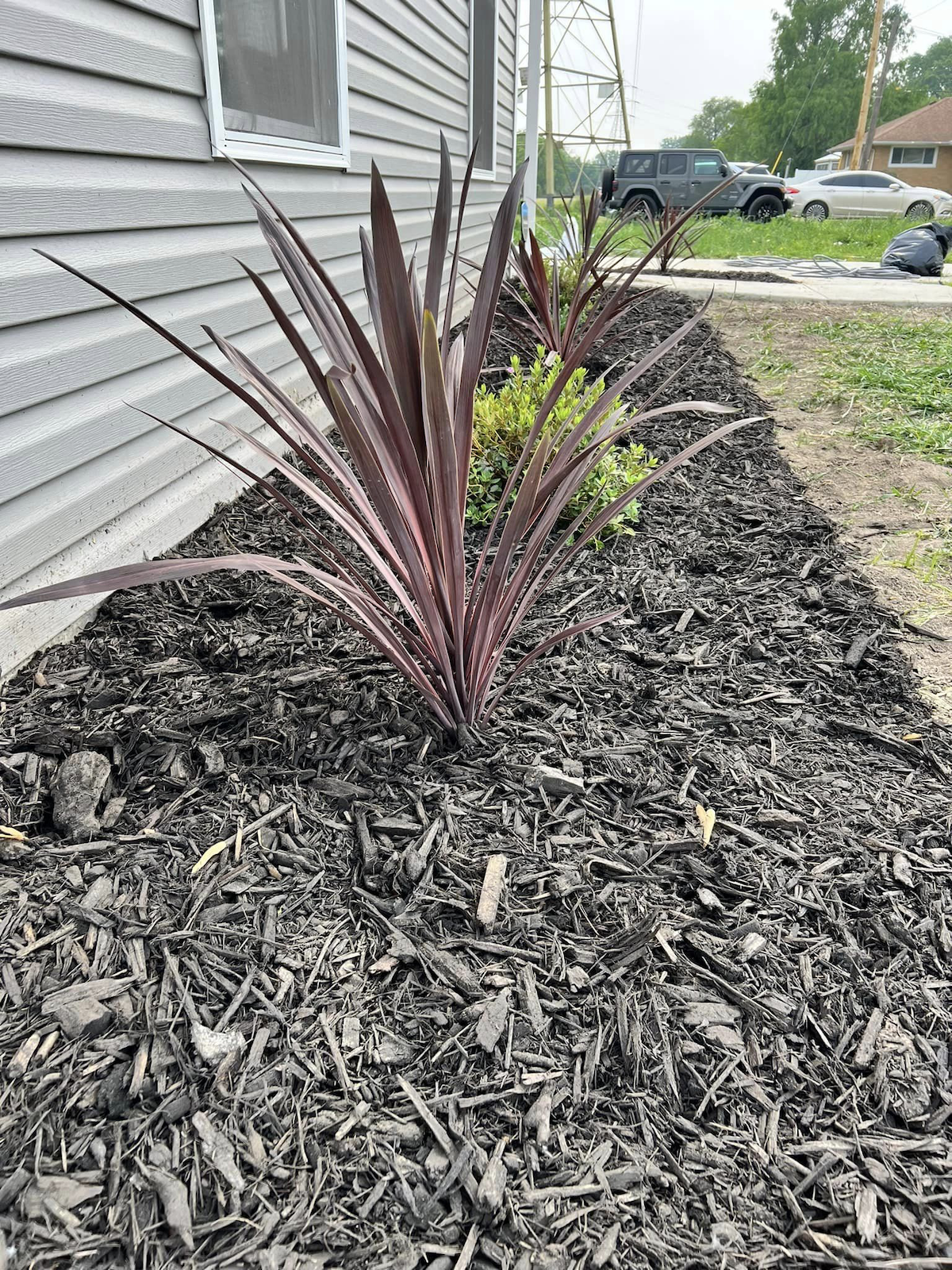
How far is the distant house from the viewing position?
37.2 m

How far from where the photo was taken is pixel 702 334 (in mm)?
5367

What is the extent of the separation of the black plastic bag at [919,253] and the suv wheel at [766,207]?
10.2 m

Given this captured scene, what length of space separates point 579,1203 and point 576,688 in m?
0.96

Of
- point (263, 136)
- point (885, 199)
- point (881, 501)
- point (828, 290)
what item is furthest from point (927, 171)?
point (263, 136)

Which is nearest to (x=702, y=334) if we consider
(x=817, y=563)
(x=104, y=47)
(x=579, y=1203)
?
(x=817, y=563)

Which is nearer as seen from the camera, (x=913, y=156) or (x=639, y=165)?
(x=639, y=165)

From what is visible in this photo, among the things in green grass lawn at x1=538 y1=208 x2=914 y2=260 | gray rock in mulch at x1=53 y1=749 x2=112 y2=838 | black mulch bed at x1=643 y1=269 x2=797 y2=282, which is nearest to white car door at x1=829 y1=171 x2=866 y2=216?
green grass lawn at x1=538 y1=208 x2=914 y2=260

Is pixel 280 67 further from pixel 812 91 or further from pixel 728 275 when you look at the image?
pixel 812 91

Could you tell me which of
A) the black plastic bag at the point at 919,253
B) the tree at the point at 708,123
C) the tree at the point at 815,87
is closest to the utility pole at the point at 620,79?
the black plastic bag at the point at 919,253

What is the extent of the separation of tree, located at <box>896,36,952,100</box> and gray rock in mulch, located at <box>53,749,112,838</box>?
92.7 meters

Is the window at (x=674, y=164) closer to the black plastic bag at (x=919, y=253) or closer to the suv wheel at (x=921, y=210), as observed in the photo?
the suv wheel at (x=921, y=210)

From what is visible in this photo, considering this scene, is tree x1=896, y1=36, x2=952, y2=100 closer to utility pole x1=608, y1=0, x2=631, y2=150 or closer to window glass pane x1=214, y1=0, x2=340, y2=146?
utility pole x1=608, y1=0, x2=631, y2=150

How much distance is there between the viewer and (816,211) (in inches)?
827

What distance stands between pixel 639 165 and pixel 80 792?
21858mm
